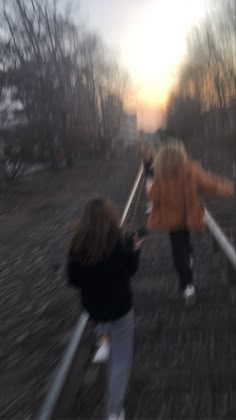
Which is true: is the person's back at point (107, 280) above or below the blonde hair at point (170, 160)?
below

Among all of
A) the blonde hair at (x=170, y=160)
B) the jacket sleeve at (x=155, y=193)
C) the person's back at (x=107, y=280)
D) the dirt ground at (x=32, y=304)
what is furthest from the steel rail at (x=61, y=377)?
the blonde hair at (x=170, y=160)

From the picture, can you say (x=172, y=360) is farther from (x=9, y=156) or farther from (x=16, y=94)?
(x=16, y=94)

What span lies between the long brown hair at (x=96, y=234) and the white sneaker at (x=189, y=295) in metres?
2.97

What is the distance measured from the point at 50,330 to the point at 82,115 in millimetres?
46298

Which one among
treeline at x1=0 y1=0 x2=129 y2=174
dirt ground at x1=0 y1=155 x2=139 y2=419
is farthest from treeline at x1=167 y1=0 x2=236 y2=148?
dirt ground at x1=0 y1=155 x2=139 y2=419

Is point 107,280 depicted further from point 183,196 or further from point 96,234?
point 183,196

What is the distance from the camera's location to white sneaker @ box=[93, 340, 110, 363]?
506cm

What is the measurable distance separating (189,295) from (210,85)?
218 feet

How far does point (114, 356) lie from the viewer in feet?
13.0

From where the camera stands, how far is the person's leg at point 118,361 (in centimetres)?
387

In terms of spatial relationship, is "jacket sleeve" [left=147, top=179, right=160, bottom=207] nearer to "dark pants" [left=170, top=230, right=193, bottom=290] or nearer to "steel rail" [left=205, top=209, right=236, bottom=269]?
"dark pants" [left=170, top=230, right=193, bottom=290]

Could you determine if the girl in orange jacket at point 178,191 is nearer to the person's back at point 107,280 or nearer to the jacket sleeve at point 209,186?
the jacket sleeve at point 209,186

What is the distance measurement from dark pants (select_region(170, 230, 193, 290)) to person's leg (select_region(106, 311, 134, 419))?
7.97 feet

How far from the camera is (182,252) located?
6355mm
